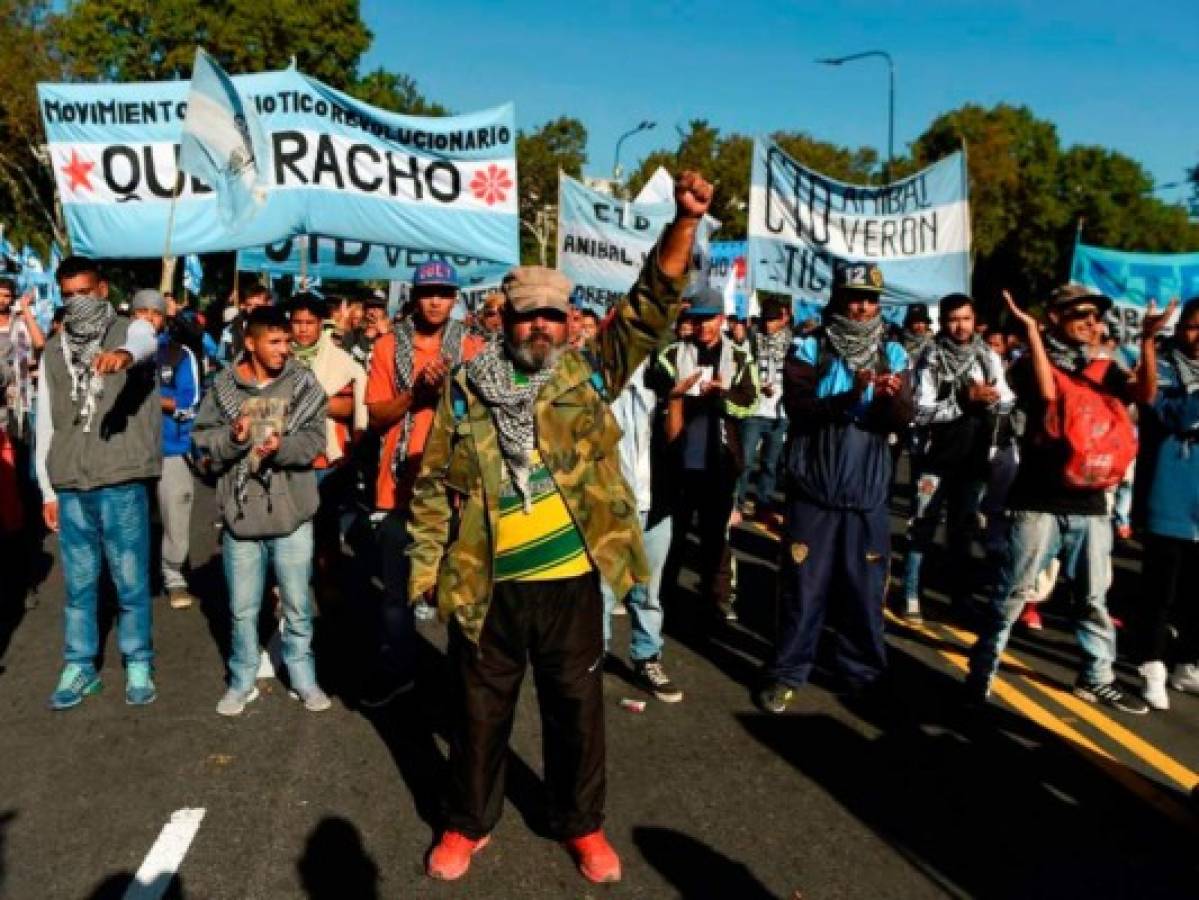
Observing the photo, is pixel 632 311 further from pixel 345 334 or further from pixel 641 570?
pixel 345 334

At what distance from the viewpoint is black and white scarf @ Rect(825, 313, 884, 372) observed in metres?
4.61

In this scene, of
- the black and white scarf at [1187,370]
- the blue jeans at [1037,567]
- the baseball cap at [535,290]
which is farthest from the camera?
the black and white scarf at [1187,370]

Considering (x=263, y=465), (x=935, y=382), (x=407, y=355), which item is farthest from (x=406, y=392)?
(x=935, y=382)

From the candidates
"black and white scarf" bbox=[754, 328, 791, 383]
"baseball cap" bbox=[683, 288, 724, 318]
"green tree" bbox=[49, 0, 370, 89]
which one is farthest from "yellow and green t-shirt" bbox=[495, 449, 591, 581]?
"green tree" bbox=[49, 0, 370, 89]

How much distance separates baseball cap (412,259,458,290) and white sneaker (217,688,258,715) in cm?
215

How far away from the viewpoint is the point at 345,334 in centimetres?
909

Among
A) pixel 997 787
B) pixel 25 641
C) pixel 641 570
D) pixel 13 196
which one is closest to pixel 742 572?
pixel 997 787

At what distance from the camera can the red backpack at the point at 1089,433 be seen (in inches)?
178

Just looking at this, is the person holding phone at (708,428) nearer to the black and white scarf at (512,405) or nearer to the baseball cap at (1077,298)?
the baseball cap at (1077,298)

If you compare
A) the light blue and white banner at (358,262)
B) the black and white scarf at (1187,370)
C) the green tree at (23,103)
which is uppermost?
the green tree at (23,103)

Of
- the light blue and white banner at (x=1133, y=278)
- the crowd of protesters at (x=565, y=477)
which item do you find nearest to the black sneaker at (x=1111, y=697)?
the crowd of protesters at (x=565, y=477)

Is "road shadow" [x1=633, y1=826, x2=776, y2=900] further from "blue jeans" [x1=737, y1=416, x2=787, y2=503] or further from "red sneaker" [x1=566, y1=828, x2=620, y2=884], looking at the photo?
"blue jeans" [x1=737, y1=416, x2=787, y2=503]

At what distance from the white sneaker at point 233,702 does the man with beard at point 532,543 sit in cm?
166

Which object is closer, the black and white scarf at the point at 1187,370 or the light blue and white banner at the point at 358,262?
the black and white scarf at the point at 1187,370
